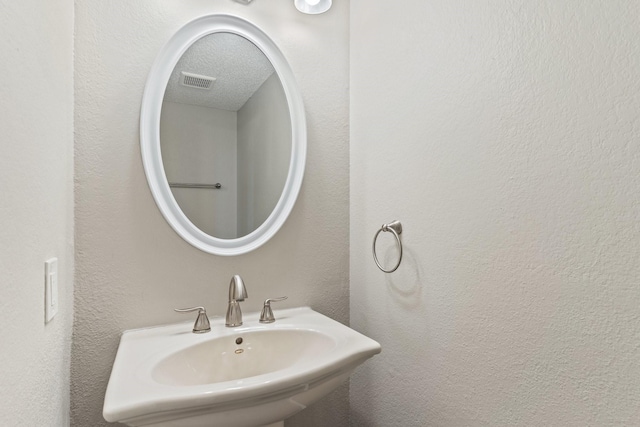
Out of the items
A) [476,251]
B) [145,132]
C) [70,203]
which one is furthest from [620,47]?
[70,203]

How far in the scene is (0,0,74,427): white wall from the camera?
0.52 meters

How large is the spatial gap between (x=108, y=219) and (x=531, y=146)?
44.2 inches

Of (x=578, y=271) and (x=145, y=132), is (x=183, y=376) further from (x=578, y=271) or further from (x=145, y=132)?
(x=578, y=271)

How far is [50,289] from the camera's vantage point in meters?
0.74

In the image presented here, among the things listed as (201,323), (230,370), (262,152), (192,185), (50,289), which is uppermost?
(262,152)

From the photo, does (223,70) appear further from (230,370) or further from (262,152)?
(230,370)

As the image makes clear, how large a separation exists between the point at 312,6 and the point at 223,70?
41 centimetres

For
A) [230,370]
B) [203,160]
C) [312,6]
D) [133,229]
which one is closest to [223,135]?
[203,160]

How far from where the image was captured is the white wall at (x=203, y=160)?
1.14 metres

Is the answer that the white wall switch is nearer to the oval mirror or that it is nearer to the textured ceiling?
the oval mirror

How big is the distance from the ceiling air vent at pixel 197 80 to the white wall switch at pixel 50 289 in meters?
0.68

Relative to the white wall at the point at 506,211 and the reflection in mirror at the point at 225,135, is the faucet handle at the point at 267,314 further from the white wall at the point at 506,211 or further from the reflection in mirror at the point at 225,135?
the white wall at the point at 506,211

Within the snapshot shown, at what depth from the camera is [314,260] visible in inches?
52.7

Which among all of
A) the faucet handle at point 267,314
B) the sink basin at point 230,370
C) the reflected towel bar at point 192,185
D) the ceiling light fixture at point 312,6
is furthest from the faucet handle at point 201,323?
the ceiling light fixture at point 312,6
